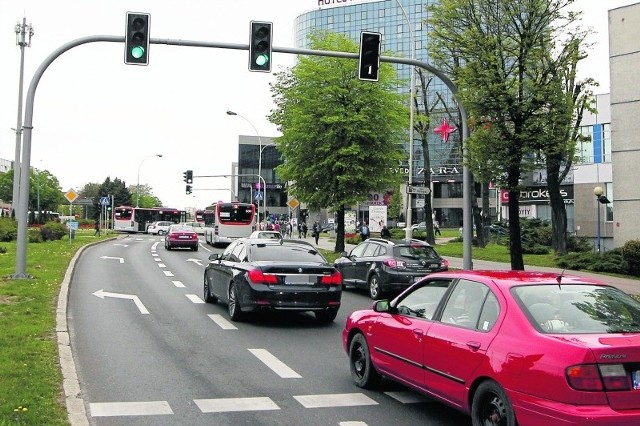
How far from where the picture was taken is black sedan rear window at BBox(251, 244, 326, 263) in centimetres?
1210

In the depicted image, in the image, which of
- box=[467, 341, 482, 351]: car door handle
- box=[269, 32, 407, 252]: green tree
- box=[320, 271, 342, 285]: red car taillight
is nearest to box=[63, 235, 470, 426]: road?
box=[320, 271, 342, 285]: red car taillight

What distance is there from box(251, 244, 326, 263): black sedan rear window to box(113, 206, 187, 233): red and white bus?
64422mm

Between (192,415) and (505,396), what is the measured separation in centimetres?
286

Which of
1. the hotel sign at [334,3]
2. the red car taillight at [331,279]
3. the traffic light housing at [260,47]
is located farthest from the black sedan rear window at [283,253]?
the hotel sign at [334,3]

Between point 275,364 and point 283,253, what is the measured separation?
387cm

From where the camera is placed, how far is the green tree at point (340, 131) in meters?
29.0

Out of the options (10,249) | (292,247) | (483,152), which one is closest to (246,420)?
(292,247)

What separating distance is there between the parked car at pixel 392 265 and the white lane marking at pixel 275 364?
739 cm

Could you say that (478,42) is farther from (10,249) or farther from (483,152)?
(10,249)

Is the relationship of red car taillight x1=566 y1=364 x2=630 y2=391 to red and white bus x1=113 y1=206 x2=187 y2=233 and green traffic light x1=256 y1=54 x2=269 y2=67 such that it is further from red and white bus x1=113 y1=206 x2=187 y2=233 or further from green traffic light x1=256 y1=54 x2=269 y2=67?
red and white bus x1=113 y1=206 x2=187 y2=233

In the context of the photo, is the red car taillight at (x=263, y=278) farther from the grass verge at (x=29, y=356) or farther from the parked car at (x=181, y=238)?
the parked car at (x=181, y=238)

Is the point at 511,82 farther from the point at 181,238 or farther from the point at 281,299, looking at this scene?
the point at 181,238

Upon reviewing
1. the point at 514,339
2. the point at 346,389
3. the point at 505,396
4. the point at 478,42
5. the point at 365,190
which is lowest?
the point at 346,389

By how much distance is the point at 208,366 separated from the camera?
331 inches
